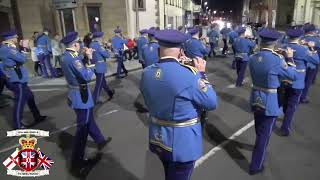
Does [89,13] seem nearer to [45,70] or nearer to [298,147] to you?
[45,70]

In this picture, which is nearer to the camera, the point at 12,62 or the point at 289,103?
the point at 289,103

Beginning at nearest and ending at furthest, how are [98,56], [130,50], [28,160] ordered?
[28,160] → [98,56] → [130,50]

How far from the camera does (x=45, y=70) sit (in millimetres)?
14203

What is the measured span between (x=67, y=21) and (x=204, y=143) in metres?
18.9

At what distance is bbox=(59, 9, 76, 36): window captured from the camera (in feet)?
72.3

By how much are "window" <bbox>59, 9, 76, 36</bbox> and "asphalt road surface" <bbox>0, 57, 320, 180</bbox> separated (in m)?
13.3

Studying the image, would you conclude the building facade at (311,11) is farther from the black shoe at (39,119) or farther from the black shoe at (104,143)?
the black shoe at (104,143)

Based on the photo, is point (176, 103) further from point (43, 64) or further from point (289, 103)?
point (43, 64)

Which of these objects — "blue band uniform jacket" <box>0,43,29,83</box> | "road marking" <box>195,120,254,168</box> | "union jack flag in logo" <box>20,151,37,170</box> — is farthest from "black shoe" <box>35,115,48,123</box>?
"road marking" <box>195,120,254,168</box>

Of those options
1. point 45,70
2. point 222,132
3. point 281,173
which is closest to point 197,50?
point 222,132

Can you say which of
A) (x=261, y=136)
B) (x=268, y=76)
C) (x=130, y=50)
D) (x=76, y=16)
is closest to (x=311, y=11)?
(x=130, y=50)

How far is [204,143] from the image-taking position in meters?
6.32

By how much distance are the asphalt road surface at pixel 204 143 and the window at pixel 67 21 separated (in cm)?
1333

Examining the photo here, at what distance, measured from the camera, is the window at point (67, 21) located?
22.0 metres
